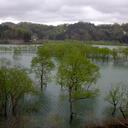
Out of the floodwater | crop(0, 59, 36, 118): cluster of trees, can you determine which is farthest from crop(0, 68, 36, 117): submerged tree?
the floodwater

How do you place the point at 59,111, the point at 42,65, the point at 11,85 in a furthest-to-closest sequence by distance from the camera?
the point at 42,65 < the point at 59,111 < the point at 11,85

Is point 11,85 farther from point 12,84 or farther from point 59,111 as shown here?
point 59,111

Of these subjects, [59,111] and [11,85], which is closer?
[11,85]

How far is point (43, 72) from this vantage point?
26.6 metres

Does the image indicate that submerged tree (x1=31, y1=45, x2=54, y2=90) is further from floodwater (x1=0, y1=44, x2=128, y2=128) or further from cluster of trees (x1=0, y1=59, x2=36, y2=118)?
cluster of trees (x1=0, y1=59, x2=36, y2=118)

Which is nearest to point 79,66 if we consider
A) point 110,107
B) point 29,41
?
point 110,107

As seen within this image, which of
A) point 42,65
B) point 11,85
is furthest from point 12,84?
point 42,65

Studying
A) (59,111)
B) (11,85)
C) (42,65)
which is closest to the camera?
(11,85)

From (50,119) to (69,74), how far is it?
15.0ft

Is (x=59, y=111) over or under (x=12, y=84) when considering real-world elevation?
under

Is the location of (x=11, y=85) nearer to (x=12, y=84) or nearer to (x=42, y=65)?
(x=12, y=84)

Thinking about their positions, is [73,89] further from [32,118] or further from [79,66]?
[32,118]

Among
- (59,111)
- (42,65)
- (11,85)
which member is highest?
(42,65)

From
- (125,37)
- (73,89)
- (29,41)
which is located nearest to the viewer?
(73,89)
